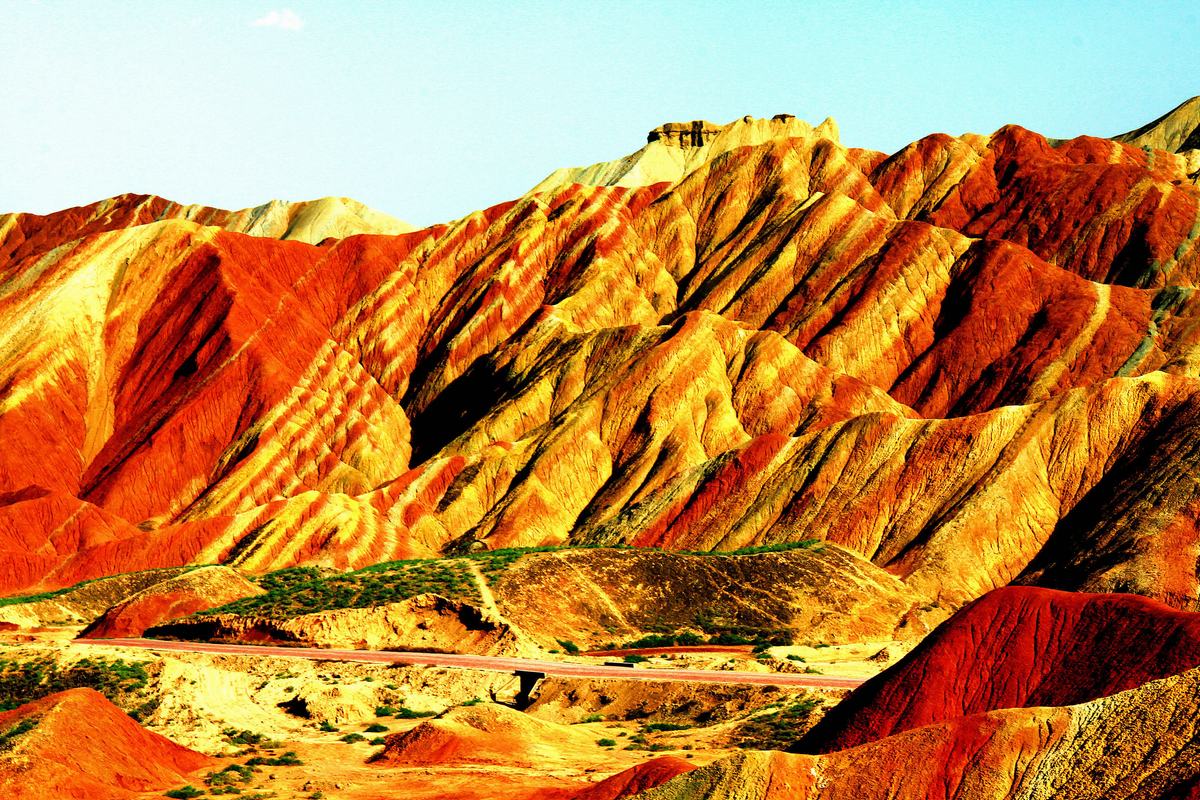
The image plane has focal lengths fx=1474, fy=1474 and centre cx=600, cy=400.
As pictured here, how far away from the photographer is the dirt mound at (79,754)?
32219 mm

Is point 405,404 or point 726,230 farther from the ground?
point 726,230

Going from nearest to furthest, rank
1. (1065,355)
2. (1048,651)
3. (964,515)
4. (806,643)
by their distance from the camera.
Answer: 1. (1048,651)
2. (806,643)
3. (964,515)
4. (1065,355)

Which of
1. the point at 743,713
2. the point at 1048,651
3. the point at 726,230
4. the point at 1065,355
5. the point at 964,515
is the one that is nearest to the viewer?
the point at 1048,651

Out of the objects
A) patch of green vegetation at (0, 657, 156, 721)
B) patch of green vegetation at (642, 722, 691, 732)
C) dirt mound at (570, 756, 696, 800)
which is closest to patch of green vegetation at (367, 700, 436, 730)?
patch of green vegetation at (0, 657, 156, 721)

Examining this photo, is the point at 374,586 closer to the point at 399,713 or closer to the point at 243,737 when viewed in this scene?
the point at 399,713

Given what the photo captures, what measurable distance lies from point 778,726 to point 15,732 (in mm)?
19621

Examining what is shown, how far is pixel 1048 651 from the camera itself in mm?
31047

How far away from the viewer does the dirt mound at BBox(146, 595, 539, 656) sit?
2215 inches

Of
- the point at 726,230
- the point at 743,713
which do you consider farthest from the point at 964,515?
the point at 726,230

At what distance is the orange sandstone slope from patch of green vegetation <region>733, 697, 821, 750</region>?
32.0 meters

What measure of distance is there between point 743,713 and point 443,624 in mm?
16940

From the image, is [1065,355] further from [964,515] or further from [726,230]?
[726,230]

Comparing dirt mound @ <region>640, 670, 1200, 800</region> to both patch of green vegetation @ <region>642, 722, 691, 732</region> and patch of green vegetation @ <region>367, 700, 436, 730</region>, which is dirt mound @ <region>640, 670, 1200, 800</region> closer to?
patch of green vegetation @ <region>642, 722, 691, 732</region>

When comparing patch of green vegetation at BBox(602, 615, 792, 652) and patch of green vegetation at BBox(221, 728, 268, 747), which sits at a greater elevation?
patch of green vegetation at BBox(602, 615, 792, 652)
